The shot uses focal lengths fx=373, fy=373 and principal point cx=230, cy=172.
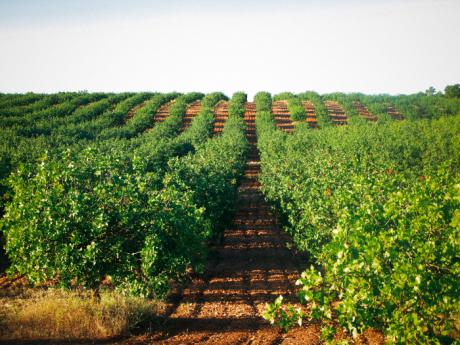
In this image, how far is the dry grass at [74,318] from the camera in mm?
10867

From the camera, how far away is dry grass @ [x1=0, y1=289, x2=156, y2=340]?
10.9 m

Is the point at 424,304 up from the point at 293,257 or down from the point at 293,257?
up

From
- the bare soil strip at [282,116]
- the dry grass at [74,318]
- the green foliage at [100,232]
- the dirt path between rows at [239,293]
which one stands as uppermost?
the bare soil strip at [282,116]

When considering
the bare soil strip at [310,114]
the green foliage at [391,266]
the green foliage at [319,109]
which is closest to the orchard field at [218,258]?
the green foliage at [391,266]

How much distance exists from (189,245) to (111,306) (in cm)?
304

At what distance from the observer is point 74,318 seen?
36.9 ft

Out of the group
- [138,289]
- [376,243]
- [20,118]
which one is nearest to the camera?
[376,243]

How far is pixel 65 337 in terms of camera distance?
10.7 m

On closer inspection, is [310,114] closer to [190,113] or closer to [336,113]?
[336,113]

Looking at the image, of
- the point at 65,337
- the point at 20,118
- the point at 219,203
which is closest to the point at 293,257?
the point at 219,203

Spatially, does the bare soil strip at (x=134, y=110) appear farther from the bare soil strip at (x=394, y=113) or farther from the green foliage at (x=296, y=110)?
the bare soil strip at (x=394, y=113)

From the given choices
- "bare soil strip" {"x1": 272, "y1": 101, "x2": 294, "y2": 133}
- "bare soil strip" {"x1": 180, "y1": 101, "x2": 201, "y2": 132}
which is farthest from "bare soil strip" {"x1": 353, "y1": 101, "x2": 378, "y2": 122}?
"bare soil strip" {"x1": 180, "y1": 101, "x2": 201, "y2": 132}

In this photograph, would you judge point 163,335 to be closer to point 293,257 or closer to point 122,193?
point 122,193

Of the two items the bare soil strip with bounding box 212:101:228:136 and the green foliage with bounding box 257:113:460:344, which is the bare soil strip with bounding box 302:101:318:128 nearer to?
the bare soil strip with bounding box 212:101:228:136
